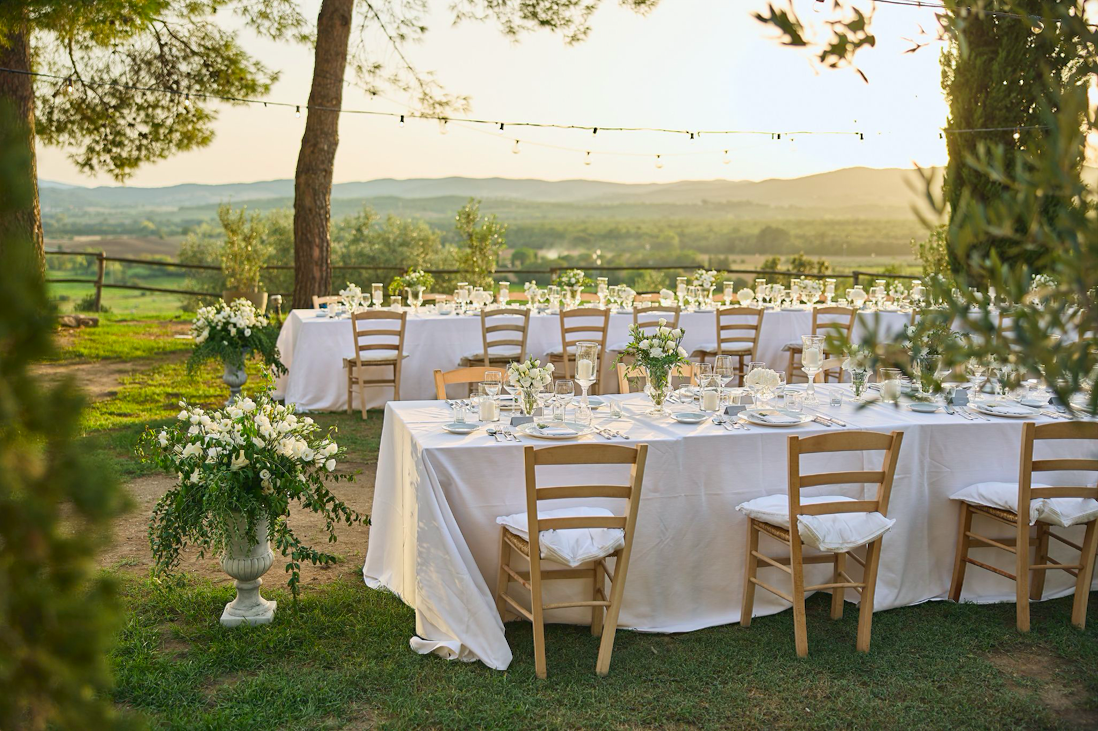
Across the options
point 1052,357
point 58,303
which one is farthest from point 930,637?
point 58,303

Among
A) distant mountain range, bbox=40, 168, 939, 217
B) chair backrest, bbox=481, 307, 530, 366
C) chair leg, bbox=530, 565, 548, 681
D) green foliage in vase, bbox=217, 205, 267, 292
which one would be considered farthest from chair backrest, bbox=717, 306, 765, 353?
distant mountain range, bbox=40, 168, 939, 217

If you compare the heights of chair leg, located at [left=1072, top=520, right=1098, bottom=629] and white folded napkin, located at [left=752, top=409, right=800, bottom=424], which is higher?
white folded napkin, located at [left=752, top=409, right=800, bottom=424]

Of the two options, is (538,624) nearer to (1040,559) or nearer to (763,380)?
(763,380)

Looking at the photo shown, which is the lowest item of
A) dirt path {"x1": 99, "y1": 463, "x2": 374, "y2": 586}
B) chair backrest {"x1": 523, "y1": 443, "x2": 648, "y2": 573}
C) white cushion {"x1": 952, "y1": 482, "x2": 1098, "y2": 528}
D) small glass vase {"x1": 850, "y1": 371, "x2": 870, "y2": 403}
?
dirt path {"x1": 99, "y1": 463, "x2": 374, "y2": 586}

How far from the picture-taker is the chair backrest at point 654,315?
739cm

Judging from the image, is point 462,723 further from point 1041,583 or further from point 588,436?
point 1041,583

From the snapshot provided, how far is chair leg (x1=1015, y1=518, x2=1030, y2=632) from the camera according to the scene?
3.59m

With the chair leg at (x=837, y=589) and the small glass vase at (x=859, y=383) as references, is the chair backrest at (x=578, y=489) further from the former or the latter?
the small glass vase at (x=859, y=383)

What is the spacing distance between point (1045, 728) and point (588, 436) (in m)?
1.83

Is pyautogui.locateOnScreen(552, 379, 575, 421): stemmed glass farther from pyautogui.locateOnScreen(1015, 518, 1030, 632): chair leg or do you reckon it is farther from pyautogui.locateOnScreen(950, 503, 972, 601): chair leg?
pyautogui.locateOnScreen(1015, 518, 1030, 632): chair leg

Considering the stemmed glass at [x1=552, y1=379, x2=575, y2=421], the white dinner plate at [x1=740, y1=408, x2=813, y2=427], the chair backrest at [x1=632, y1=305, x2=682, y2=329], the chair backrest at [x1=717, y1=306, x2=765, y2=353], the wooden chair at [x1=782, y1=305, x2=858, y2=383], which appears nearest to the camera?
the white dinner plate at [x1=740, y1=408, x2=813, y2=427]

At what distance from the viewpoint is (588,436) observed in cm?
371

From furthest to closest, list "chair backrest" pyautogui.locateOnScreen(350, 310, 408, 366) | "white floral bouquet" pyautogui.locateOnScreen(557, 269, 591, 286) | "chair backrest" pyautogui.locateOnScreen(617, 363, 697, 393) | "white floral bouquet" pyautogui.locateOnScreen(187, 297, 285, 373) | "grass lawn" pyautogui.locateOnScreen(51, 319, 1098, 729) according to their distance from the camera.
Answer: "white floral bouquet" pyautogui.locateOnScreen(557, 269, 591, 286) < "chair backrest" pyautogui.locateOnScreen(350, 310, 408, 366) < "white floral bouquet" pyautogui.locateOnScreen(187, 297, 285, 373) < "chair backrest" pyautogui.locateOnScreen(617, 363, 697, 393) < "grass lawn" pyautogui.locateOnScreen(51, 319, 1098, 729)

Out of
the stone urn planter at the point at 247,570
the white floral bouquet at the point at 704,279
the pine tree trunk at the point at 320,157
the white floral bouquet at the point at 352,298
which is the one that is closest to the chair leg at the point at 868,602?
the stone urn planter at the point at 247,570
